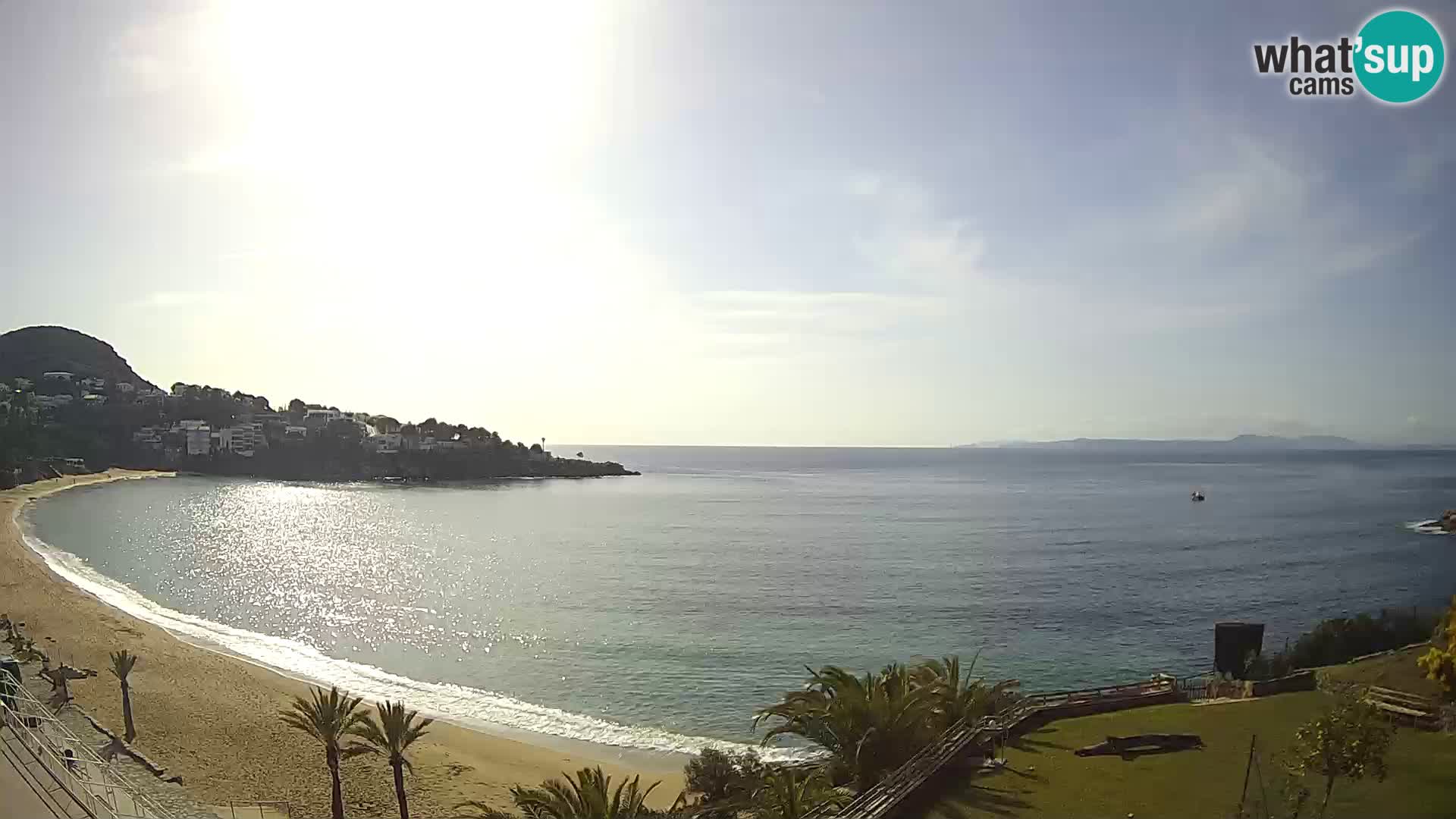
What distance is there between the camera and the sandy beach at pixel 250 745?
2606 centimetres

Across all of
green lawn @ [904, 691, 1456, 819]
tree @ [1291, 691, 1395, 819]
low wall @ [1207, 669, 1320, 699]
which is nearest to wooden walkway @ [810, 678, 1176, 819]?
green lawn @ [904, 691, 1456, 819]

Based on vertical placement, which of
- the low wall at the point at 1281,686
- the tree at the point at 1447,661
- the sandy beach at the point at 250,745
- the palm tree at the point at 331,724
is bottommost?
the sandy beach at the point at 250,745

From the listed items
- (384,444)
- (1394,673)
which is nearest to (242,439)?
(384,444)

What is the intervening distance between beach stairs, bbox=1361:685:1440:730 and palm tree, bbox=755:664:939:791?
9240 millimetres

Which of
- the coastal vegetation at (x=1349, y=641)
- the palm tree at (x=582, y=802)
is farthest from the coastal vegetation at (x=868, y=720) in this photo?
the coastal vegetation at (x=1349, y=641)

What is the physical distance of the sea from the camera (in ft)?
134

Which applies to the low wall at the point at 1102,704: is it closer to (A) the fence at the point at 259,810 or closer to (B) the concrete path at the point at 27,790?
(B) the concrete path at the point at 27,790

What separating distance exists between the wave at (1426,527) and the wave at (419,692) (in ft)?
285

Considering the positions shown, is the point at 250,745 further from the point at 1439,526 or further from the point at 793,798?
the point at 1439,526

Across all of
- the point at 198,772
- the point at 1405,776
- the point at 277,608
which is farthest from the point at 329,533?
the point at 1405,776

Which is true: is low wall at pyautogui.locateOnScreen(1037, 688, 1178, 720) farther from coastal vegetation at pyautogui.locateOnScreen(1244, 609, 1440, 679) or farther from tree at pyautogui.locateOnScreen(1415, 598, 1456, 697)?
coastal vegetation at pyautogui.locateOnScreen(1244, 609, 1440, 679)

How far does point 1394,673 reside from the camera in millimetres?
21719

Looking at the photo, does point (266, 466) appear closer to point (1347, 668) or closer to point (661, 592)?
point (661, 592)

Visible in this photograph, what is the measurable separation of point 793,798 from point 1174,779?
26.2ft
